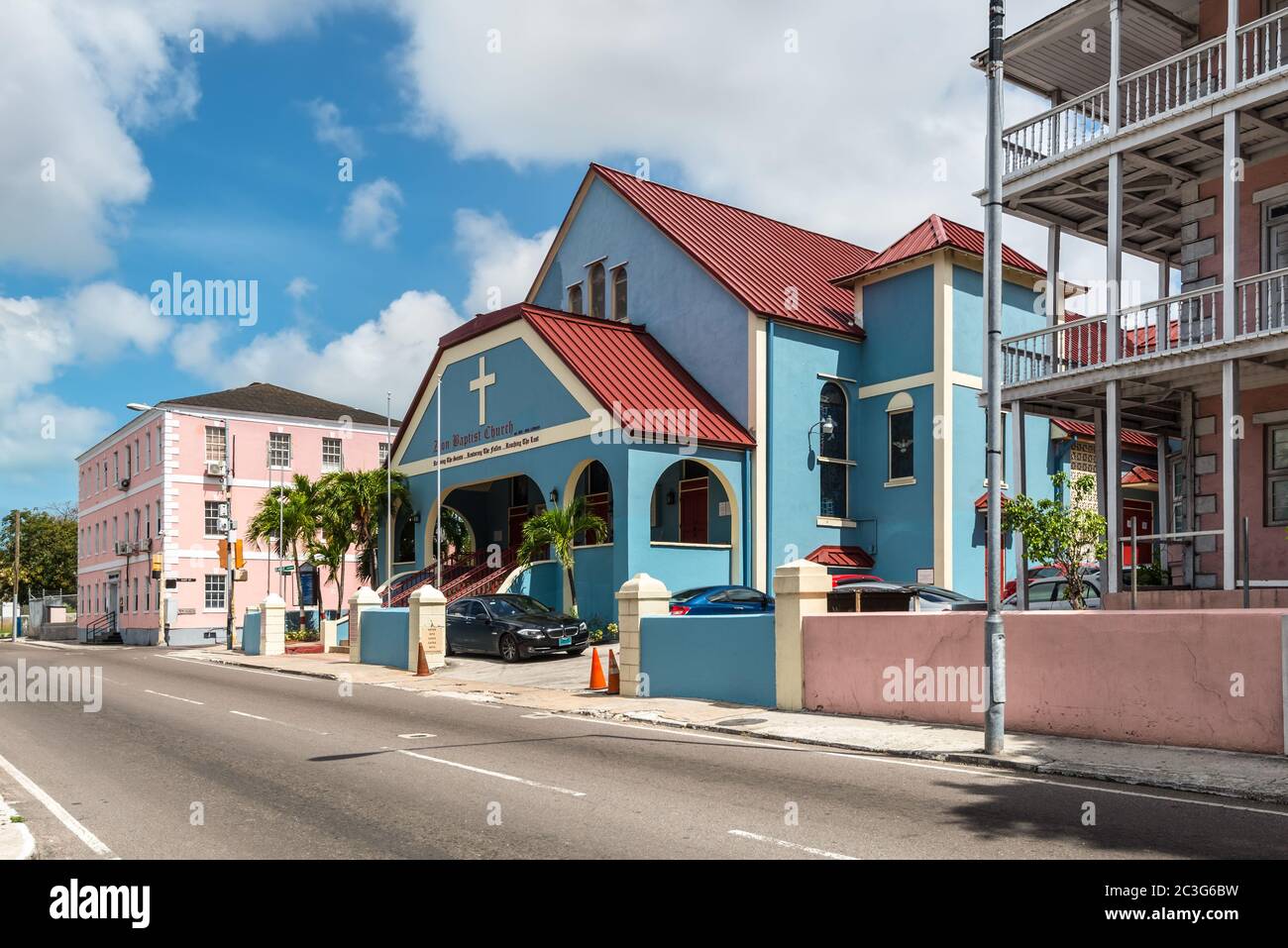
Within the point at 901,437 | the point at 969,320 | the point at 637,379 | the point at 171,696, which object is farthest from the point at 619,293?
the point at 171,696

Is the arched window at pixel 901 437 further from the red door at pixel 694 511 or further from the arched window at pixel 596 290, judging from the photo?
the arched window at pixel 596 290

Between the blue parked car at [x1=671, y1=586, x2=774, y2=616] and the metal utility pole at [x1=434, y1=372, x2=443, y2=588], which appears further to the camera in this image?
the metal utility pole at [x1=434, y1=372, x2=443, y2=588]

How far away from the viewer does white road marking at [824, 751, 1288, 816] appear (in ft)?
30.2

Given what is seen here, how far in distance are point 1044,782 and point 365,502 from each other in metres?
30.9

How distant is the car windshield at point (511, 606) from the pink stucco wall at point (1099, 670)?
37.6ft

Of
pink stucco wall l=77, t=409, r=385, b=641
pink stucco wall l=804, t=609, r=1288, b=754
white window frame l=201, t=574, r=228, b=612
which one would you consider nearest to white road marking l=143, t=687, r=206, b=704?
pink stucco wall l=804, t=609, r=1288, b=754

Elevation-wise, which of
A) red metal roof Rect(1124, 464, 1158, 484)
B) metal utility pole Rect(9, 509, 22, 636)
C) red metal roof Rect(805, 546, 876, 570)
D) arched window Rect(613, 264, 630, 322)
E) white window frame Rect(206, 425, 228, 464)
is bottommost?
metal utility pole Rect(9, 509, 22, 636)

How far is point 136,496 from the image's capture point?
57.8 metres

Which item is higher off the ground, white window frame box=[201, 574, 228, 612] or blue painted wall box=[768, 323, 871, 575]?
blue painted wall box=[768, 323, 871, 575]

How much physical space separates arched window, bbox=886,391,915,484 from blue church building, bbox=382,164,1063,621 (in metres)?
0.06

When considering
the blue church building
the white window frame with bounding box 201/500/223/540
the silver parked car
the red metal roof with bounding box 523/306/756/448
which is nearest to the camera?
the silver parked car

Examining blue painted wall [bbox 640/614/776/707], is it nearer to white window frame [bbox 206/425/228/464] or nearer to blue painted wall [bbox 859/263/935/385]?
blue painted wall [bbox 859/263/935/385]
